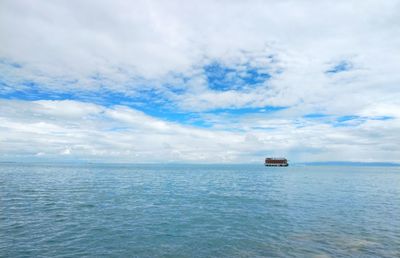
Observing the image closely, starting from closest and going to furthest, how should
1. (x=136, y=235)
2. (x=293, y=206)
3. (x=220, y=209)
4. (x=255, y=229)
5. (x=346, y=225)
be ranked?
(x=136, y=235) → (x=255, y=229) → (x=346, y=225) → (x=220, y=209) → (x=293, y=206)

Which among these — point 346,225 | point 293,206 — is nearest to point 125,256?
point 346,225

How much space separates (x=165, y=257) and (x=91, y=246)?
7746 mm

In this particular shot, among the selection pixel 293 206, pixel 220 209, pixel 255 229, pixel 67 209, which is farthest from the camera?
pixel 293 206

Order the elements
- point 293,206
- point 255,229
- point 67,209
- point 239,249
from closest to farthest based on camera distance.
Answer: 1. point 239,249
2. point 255,229
3. point 67,209
4. point 293,206

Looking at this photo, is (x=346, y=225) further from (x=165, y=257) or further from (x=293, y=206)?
(x=165, y=257)

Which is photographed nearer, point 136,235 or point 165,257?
point 165,257

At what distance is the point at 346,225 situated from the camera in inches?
1419

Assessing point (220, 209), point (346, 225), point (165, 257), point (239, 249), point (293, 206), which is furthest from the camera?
point (293, 206)

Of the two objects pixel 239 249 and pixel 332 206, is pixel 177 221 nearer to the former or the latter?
pixel 239 249

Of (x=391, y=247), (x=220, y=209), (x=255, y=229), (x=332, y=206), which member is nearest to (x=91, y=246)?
(x=255, y=229)

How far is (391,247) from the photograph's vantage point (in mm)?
27016

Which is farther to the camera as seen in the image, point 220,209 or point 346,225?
point 220,209

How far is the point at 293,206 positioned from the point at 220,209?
14.5 meters

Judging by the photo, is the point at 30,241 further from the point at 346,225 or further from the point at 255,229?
the point at 346,225
